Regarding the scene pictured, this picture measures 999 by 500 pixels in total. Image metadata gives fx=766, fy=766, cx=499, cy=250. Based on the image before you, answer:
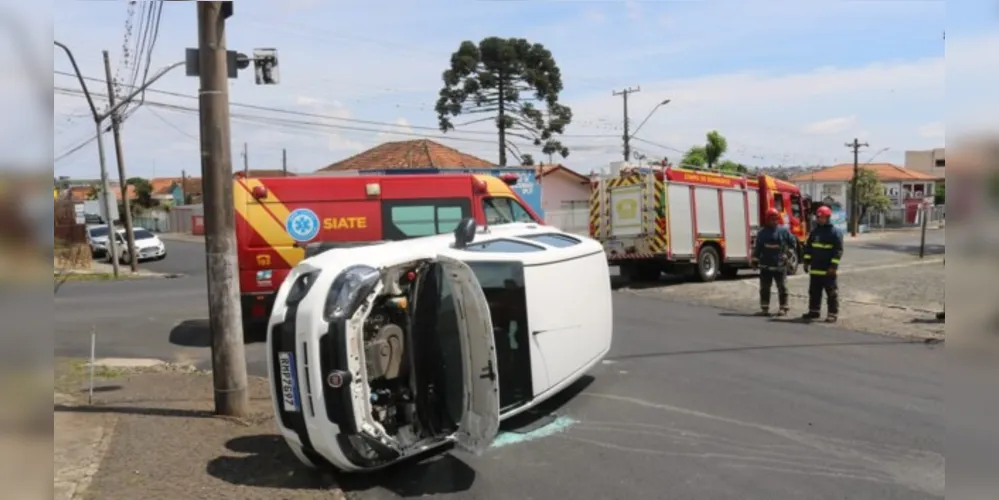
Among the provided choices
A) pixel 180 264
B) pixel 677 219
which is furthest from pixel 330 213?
pixel 180 264

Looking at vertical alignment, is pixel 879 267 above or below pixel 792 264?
below

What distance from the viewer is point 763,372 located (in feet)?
28.2

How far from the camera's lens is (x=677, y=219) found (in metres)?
18.2

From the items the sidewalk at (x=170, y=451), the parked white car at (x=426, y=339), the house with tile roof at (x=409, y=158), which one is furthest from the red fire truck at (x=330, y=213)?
the house with tile roof at (x=409, y=158)

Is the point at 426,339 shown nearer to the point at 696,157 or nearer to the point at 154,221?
the point at 696,157

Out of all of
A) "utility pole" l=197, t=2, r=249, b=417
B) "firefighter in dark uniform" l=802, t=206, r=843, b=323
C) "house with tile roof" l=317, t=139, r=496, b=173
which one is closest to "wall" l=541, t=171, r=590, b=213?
"house with tile roof" l=317, t=139, r=496, b=173

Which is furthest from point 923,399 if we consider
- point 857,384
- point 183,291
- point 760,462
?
point 183,291

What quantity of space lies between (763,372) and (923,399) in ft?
5.54

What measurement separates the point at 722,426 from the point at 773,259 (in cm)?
744

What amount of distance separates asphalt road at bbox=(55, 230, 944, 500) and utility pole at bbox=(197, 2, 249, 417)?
2.02 meters

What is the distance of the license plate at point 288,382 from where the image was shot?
5.10 meters

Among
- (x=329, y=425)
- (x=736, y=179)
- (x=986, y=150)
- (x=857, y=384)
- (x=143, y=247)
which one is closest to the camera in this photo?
(x=986, y=150)

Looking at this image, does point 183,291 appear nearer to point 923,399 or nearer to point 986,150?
point 923,399

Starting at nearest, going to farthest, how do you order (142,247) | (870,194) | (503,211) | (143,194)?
(503,211) < (142,247) < (870,194) < (143,194)
